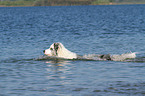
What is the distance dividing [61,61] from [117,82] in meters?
5.62

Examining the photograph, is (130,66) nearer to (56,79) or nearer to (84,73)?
(84,73)

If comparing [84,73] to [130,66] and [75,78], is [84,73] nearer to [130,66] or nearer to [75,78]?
[75,78]

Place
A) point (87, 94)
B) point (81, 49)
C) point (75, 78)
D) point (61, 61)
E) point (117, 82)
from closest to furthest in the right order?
point (87, 94) < point (117, 82) < point (75, 78) < point (61, 61) < point (81, 49)

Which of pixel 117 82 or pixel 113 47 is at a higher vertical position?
pixel 113 47

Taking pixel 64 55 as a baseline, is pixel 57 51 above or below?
above

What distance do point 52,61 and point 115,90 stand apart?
7245mm

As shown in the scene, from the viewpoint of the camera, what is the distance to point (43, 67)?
57.6ft

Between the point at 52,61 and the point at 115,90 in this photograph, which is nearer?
the point at 115,90

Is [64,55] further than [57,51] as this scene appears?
Yes

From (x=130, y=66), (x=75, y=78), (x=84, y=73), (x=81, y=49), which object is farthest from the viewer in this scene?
(x=81, y=49)

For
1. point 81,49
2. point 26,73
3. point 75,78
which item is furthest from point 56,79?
point 81,49

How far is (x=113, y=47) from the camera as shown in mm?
24844

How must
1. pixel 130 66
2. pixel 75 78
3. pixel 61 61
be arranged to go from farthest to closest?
pixel 61 61, pixel 130 66, pixel 75 78

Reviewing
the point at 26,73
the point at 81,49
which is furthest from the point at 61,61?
the point at 81,49
